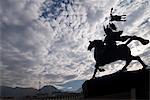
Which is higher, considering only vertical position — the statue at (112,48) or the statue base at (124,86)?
the statue at (112,48)

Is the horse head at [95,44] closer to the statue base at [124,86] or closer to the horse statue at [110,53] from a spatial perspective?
the horse statue at [110,53]

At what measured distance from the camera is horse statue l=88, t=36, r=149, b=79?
16141mm

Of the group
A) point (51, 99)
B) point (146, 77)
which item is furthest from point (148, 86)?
point (51, 99)

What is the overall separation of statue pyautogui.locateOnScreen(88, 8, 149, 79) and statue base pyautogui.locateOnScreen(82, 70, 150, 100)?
1626 mm

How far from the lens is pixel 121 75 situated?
45.1 ft

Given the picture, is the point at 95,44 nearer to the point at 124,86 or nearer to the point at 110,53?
the point at 110,53

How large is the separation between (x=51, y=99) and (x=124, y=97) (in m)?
19.1

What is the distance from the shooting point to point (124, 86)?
13.3 meters

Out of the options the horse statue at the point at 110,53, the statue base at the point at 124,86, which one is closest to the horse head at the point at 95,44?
the horse statue at the point at 110,53

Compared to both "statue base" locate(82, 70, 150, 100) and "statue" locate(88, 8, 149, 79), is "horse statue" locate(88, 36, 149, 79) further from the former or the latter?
"statue base" locate(82, 70, 150, 100)

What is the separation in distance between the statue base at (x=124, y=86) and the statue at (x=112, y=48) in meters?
1.63

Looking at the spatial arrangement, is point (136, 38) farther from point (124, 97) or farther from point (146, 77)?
point (124, 97)

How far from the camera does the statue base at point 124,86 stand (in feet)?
41.5

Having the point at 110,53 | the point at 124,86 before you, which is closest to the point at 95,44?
the point at 110,53
